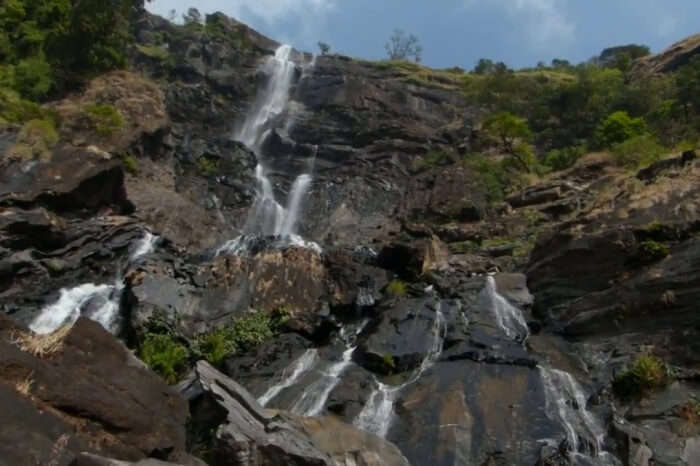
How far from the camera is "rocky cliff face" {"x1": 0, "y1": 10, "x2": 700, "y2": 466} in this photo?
10414 millimetres

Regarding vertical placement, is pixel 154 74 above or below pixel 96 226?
above

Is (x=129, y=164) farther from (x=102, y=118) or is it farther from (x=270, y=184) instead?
(x=270, y=184)

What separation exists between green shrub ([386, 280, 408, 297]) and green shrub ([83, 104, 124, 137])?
61.2ft

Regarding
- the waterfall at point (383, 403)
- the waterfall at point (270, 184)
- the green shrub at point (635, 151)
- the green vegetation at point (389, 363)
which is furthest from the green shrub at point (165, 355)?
the green shrub at point (635, 151)

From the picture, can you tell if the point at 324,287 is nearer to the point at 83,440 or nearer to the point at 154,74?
the point at 83,440

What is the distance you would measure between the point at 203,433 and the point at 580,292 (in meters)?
13.6

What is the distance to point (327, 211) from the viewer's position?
1574 inches

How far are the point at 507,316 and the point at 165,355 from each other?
413 inches

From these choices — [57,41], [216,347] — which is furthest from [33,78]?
[216,347]

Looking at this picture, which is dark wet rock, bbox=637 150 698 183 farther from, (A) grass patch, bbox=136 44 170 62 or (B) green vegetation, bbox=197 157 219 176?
(A) grass patch, bbox=136 44 170 62

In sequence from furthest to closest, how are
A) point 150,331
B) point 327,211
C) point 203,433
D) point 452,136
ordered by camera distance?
point 452,136
point 327,211
point 150,331
point 203,433

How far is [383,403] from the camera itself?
1686 centimetres

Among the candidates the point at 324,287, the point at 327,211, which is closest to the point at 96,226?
the point at 324,287

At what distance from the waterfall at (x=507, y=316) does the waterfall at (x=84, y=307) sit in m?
12.3
